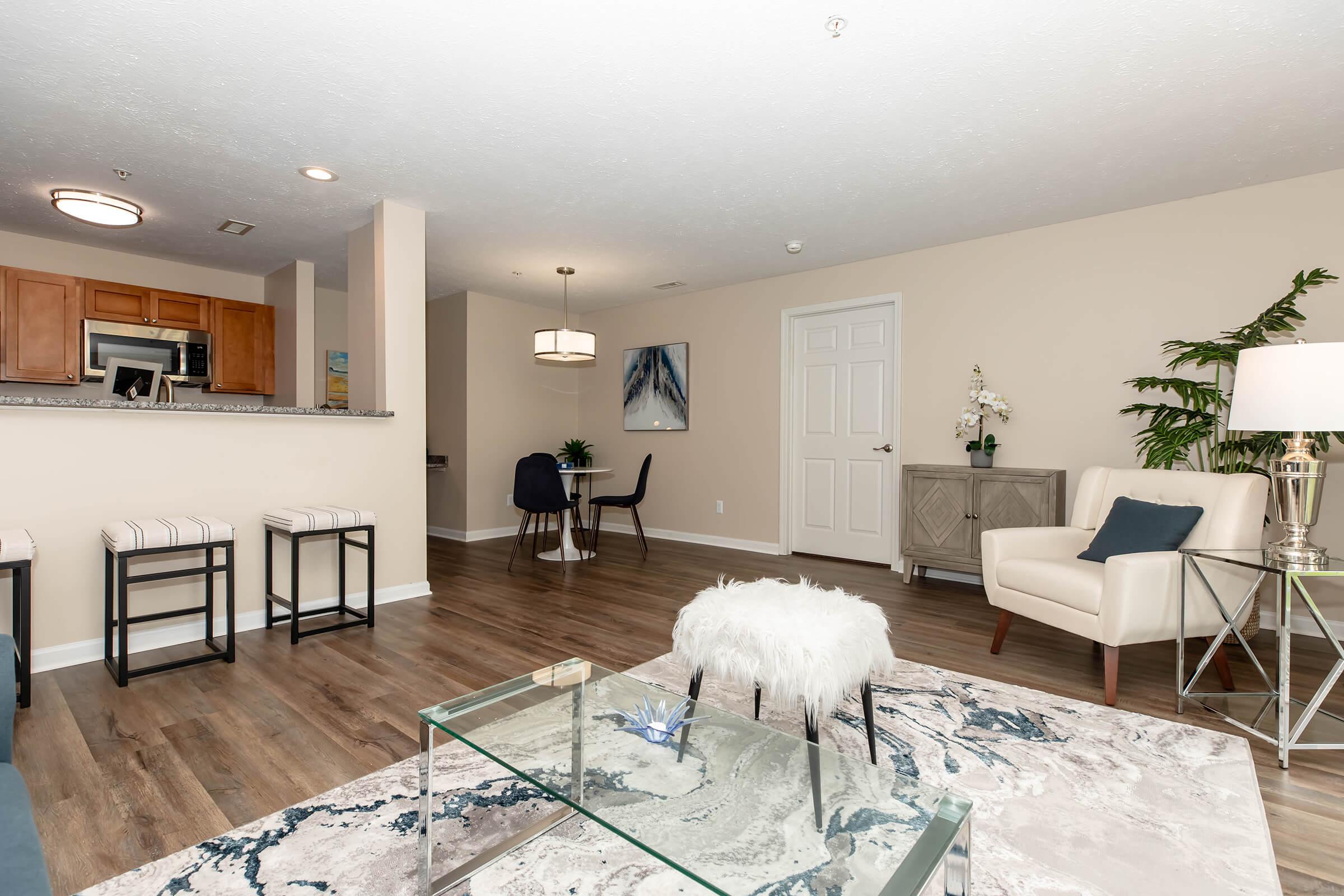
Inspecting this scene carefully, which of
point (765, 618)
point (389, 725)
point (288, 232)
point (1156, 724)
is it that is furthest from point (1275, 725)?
point (288, 232)

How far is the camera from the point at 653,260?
16.8 feet

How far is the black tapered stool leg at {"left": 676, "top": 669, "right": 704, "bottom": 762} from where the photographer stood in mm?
1374

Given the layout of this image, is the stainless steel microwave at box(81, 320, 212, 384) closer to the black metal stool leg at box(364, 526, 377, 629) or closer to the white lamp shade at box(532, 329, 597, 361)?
the black metal stool leg at box(364, 526, 377, 629)

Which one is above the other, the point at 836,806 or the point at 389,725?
the point at 836,806

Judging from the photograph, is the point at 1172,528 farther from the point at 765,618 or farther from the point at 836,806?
the point at 836,806

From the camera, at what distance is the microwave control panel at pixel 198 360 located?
5.11 m

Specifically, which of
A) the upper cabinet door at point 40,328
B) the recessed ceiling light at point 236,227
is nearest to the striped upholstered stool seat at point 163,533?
the recessed ceiling light at point 236,227

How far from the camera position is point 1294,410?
2.11 meters

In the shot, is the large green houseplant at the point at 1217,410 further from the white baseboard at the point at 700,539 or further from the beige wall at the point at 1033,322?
the white baseboard at the point at 700,539

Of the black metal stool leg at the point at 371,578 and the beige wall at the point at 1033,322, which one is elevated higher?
the beige wall at the point at 1033,322

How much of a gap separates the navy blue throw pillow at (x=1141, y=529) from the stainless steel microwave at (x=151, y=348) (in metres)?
5.69

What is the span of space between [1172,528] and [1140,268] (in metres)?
1.98

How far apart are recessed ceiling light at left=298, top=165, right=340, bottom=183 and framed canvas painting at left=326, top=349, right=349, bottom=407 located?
9.63ft

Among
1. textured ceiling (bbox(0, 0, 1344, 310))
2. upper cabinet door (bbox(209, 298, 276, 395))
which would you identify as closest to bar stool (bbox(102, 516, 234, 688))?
textured ceiling (bbox(0, 0, 1344, 310))
